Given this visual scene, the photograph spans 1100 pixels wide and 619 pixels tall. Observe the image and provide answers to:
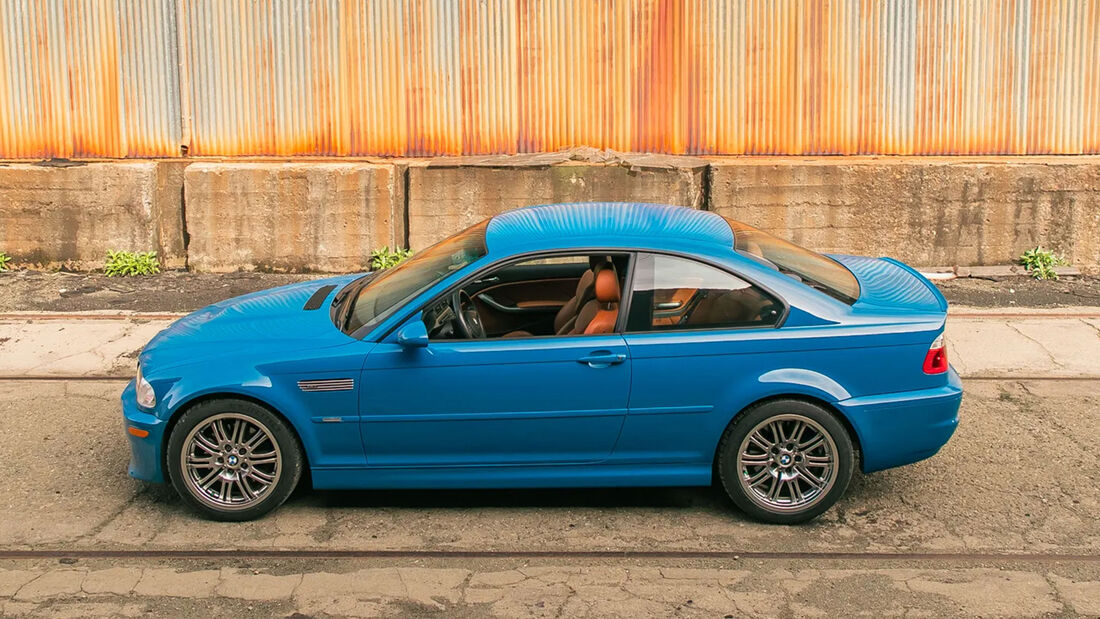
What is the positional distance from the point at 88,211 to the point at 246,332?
587 centimetres

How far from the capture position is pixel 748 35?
10.6m

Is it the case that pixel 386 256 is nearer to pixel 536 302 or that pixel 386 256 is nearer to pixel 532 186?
pixel 532 186

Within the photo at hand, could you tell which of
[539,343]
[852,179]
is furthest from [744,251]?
[852,179]

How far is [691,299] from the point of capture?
5359 mm

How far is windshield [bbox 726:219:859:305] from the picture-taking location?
556 cm

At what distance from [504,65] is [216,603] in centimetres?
701

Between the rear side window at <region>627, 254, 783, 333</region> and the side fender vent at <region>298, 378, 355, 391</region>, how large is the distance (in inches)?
50.7

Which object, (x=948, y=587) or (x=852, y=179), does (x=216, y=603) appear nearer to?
(x=948, y=587)

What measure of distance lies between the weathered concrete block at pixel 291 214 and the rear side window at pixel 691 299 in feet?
17.9

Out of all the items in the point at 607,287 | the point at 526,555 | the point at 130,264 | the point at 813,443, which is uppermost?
the point at 607,287

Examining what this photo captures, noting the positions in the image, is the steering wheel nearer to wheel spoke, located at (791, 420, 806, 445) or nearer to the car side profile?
the car side profile

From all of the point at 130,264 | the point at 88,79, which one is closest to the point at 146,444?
the point at 130,264

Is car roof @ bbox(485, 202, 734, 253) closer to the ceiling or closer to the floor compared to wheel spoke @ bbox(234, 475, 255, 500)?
closer to the ceiling

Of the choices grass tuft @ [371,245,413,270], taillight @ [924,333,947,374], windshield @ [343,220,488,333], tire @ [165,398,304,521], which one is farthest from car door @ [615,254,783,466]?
grass tuft @ [371,245,413,270]
